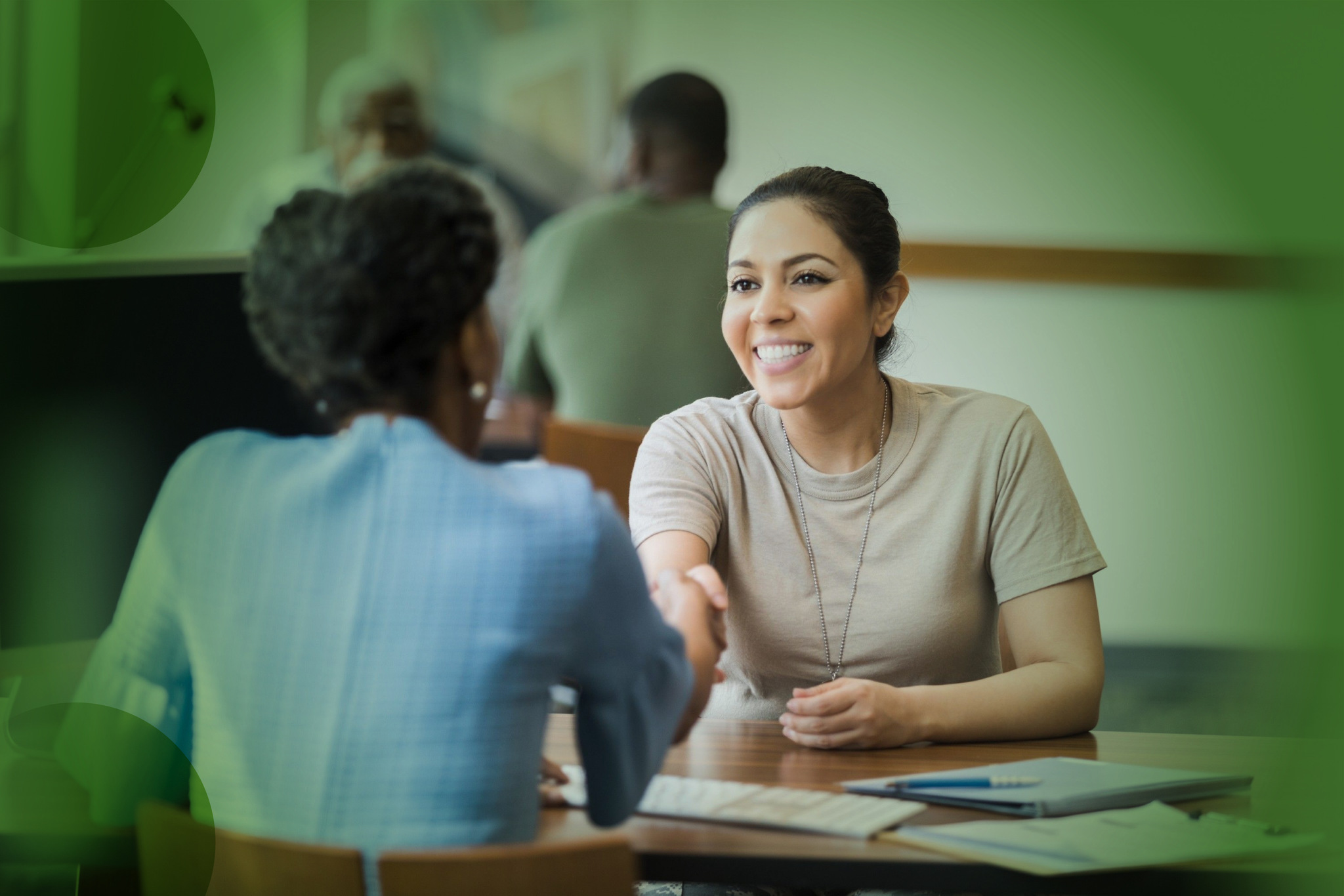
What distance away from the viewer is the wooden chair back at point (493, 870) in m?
0.56

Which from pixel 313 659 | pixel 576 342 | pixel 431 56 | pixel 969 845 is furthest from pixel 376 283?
pixel 431 56

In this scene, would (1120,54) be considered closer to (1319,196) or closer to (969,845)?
(1319,196)

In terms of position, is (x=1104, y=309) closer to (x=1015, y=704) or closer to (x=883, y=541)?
(x=883, y=541)

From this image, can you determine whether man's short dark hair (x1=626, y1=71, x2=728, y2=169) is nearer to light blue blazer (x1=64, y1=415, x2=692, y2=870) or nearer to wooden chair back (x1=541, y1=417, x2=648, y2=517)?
wooden chair back (x1=541, y1=417, x2=648, y2=517)

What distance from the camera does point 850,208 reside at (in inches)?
52.6

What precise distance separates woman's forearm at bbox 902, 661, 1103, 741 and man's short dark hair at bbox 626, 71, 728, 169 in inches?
51.1

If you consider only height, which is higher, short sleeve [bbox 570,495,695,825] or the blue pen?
short sleeve [bbox 570,495,695,825]

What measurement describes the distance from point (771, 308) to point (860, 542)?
29cm

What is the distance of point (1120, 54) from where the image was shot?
3.48 metres

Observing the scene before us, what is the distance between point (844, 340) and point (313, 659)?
81cm

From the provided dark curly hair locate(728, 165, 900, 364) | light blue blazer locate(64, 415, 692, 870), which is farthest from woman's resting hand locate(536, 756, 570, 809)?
dark curly hair locate(728, 165, 900, 364)

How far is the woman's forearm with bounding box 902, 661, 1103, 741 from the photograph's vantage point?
1063mm
